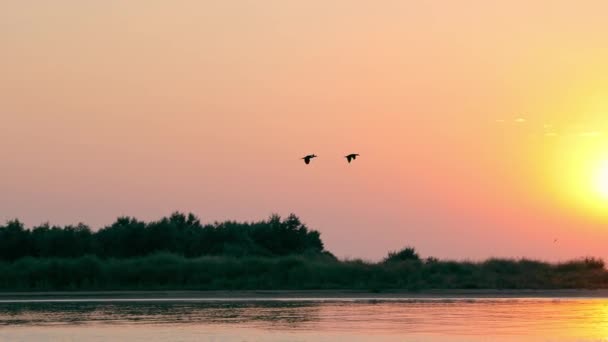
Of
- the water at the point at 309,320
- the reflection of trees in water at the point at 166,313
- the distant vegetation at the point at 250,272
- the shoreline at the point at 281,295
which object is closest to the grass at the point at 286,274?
the distant vegetation at the point at 250,272

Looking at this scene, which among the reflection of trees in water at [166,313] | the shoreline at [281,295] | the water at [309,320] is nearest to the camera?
the water at [309,320]

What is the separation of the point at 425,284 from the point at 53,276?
2524 centimetres

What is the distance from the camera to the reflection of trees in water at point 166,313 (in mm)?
48250

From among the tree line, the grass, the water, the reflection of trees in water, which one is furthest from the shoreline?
the tree line

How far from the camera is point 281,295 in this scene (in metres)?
69.1

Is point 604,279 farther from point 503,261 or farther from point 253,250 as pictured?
point 253,250

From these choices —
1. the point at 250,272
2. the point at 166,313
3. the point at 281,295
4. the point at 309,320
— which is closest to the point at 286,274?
the point at 250,272

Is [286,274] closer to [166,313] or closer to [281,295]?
[281,295]

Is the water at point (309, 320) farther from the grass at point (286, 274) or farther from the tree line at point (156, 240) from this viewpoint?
the tree line at point (156, 240)

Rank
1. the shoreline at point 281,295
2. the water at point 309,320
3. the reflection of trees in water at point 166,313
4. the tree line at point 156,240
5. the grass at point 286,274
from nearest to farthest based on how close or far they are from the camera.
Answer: the water at point 309,320
the reflection of trees in water at point 166,313
the shoreline at point 281,295
the grass at point 286,274
the tree line at point 156,240

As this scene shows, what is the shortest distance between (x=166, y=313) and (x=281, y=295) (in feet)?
55.5

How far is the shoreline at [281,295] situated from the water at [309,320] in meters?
2.33

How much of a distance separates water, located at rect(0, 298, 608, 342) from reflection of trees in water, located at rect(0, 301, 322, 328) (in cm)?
4

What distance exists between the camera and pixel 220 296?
69000 mm
